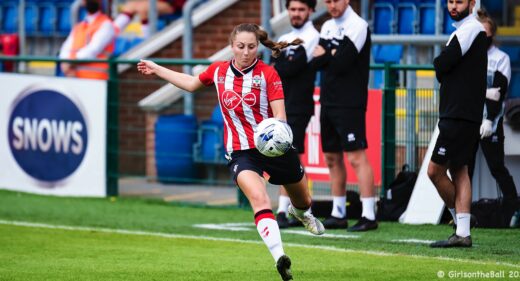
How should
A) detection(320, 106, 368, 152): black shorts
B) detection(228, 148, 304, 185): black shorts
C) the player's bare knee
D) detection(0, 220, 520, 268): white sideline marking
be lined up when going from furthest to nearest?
detection(320, 106, 368, 152): black shorts, the player's bare knee, detection(0, 220, 520, 268): white sideline marking, detection(228, 148, 304, 185): black shorts

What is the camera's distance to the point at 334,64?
480 inches

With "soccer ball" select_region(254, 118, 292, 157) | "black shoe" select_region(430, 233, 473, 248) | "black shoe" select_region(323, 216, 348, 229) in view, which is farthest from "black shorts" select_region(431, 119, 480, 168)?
"black shoe" select_region(323, 216, 348, 229)

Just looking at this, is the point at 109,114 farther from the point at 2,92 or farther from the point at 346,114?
the point at 346,114

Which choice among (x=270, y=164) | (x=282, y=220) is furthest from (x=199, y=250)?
(x=270, y=164)

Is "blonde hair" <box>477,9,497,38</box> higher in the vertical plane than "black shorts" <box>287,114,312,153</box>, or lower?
higher

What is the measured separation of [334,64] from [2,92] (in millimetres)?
6091

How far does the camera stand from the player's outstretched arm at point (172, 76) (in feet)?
32.2

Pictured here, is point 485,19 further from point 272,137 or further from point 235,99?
point 272,137

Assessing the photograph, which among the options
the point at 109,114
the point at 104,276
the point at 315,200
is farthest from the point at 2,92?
the point at 104,276

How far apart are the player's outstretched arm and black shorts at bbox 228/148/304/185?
25.4 inches

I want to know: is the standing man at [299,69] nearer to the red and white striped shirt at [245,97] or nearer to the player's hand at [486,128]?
the player's hand at [486,128]

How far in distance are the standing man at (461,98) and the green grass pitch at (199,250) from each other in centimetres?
56

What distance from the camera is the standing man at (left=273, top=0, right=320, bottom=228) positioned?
1254cm

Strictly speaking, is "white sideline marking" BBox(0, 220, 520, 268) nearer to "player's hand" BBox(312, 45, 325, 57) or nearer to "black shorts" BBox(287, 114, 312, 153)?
"black shorts" BBox(287, 114, 312, 153)
